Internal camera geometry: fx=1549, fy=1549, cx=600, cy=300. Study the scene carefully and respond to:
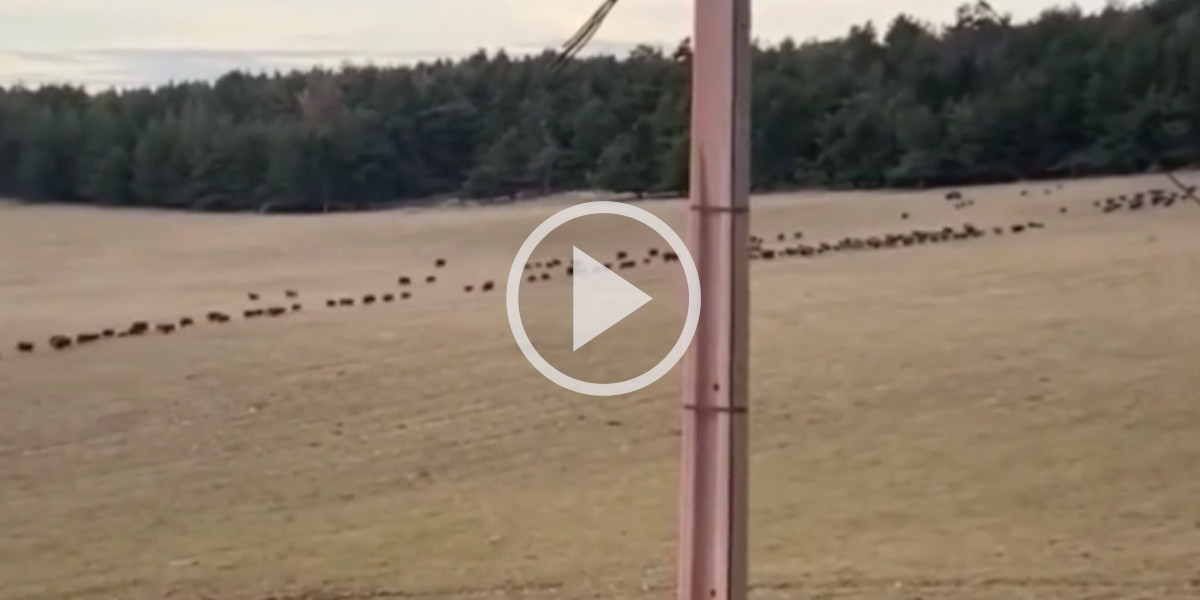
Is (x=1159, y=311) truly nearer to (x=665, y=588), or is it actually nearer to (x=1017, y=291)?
(x=1017, y=291)

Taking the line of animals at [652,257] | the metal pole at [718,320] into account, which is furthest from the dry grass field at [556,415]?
the metal pole at [718,320]

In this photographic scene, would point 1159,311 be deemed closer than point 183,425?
No

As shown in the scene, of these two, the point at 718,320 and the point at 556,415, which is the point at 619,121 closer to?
the point at 556,415

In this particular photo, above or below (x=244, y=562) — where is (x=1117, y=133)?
above

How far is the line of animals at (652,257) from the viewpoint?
3262mm

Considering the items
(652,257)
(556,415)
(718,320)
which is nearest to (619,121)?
(652,257)

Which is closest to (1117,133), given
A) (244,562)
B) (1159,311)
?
(1159,311)

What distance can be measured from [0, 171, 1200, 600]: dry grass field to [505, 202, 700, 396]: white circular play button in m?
0.03

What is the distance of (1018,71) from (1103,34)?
21 centimetres

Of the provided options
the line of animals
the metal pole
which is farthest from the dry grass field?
the metal pole

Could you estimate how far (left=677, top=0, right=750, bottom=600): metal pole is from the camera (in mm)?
2186

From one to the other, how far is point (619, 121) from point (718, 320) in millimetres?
1142

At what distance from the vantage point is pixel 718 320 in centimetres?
224

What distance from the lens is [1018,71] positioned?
347cm
